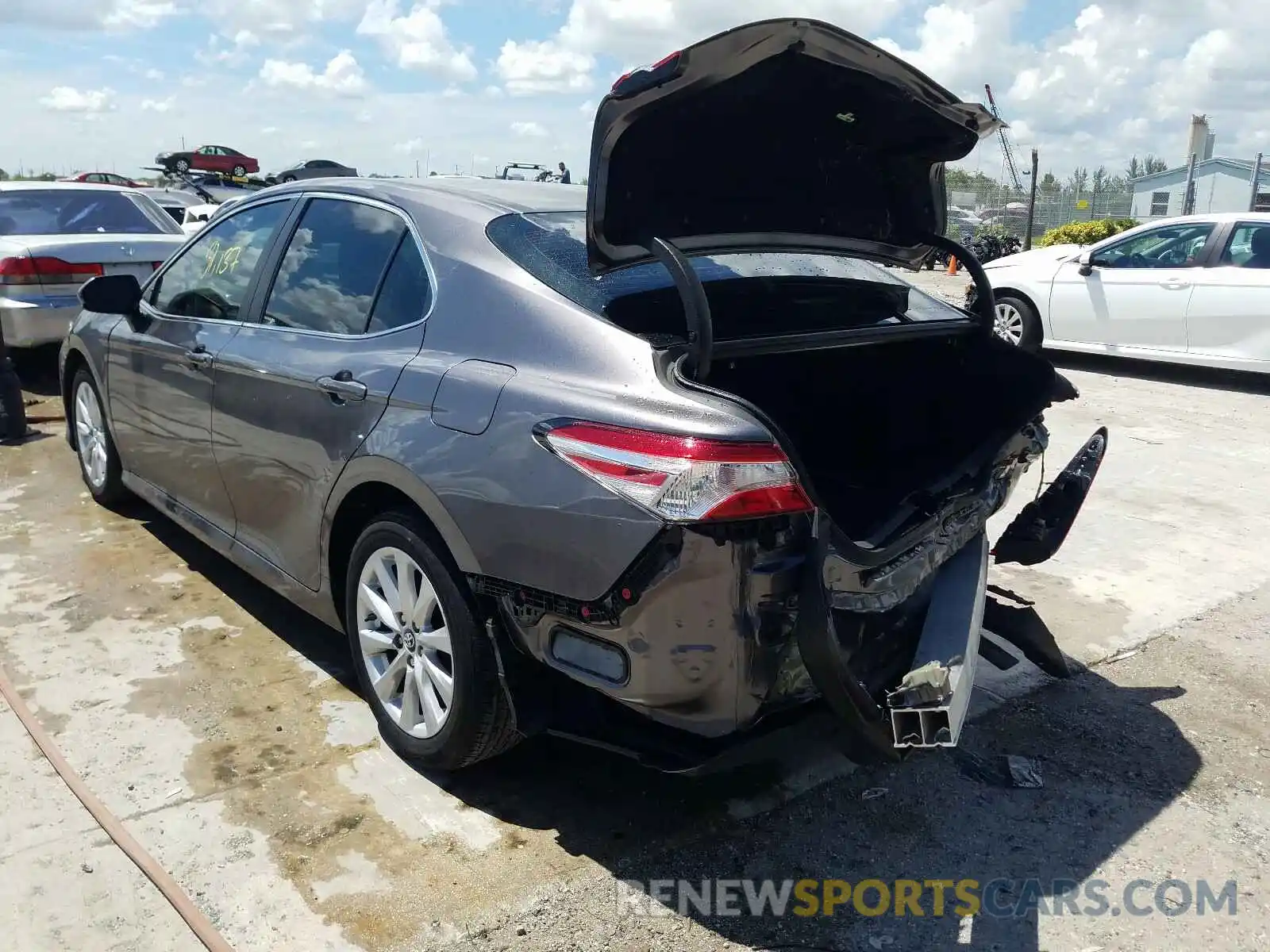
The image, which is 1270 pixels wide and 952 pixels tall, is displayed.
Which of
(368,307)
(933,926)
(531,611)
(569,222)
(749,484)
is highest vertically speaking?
(569,222)

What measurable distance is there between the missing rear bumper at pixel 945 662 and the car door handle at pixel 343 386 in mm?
1708

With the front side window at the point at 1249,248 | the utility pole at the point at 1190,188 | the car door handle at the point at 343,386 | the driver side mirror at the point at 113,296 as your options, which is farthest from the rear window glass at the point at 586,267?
the utility pole at the point at 1190,188

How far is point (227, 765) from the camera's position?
3.21m

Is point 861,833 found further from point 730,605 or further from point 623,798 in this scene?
point 730,605

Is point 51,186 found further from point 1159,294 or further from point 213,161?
point 213,161

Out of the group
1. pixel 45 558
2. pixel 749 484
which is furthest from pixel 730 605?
pixel 45 558

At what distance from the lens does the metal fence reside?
27266mm

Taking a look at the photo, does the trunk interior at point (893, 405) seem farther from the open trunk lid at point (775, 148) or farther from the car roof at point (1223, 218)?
the car roof at point (1223, 218)

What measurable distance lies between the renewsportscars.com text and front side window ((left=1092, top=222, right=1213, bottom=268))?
8.33m

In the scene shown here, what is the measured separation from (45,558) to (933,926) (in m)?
4.21

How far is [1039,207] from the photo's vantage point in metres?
29.2

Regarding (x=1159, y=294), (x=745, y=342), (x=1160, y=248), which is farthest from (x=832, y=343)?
(x=1160, y=248)

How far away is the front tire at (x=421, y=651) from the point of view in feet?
9.26

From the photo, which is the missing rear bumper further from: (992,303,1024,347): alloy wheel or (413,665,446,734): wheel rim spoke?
(992,303,1024,347): alloy wheel
